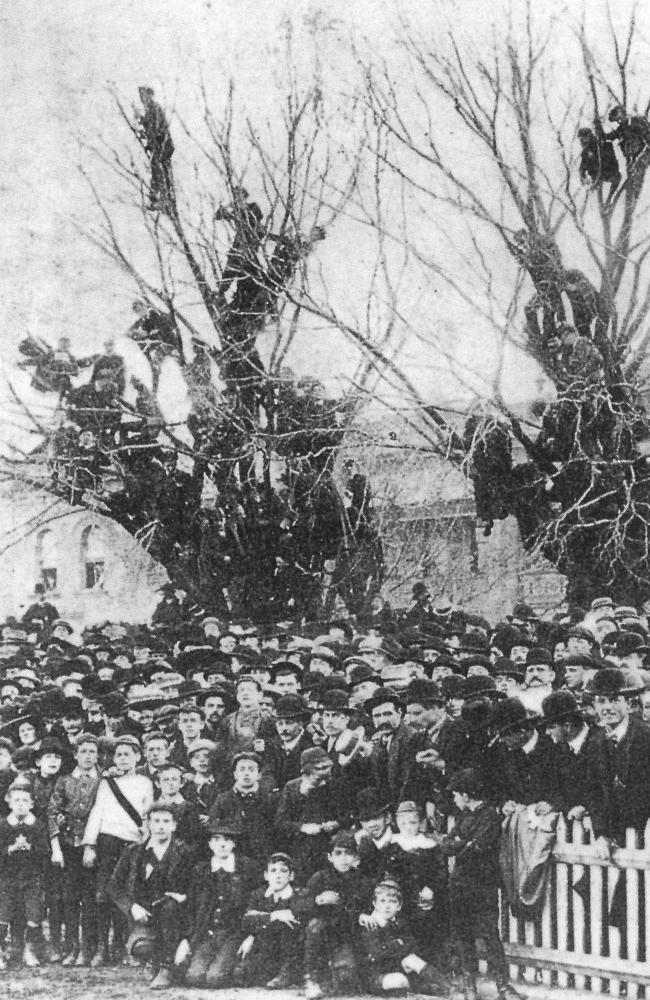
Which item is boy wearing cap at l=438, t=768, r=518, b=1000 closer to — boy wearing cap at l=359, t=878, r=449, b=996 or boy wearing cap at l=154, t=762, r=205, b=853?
boy wearing cap at l=359, t=878, r=449, b=996

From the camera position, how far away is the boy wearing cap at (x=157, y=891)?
15.9 ft

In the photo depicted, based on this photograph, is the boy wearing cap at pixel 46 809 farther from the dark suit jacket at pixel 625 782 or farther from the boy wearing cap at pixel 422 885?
the dark suit jacket at pixel 625 782

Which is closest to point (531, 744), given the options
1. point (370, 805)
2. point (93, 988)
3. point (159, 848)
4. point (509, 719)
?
point (509, 719)

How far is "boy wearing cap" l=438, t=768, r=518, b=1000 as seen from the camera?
4.48 metres

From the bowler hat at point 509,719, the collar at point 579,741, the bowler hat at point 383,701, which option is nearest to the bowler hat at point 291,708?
the bowler hat at point 383,701

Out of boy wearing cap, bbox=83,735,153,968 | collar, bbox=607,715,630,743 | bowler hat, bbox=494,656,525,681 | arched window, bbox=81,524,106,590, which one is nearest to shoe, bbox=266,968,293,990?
boy wearing cap, bbox=83,735,153,968

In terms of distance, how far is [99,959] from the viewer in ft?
16.6

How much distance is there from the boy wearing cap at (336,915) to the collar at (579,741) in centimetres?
101

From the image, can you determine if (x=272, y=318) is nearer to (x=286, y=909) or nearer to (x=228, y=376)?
(x=228, y=376)

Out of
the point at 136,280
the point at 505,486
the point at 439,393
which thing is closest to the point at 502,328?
the point at 439,393

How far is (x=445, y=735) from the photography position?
4.93m

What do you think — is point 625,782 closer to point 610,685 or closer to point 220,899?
point 610,685

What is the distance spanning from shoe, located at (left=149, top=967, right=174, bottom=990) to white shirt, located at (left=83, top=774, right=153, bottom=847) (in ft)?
2.14

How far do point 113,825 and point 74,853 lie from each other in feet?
0.78
